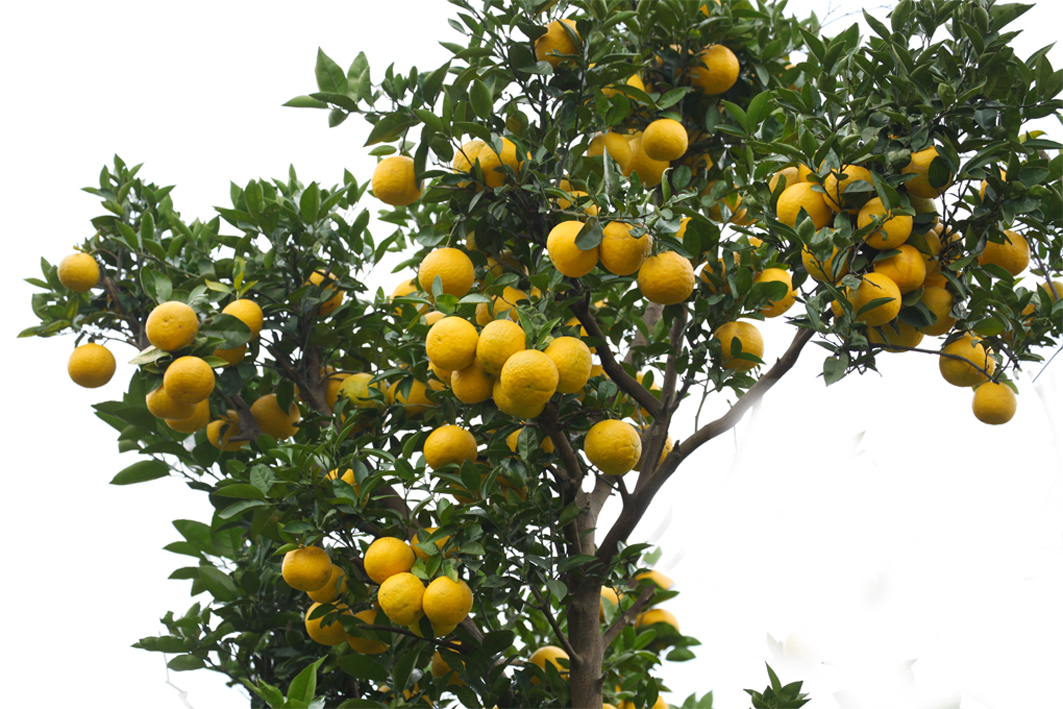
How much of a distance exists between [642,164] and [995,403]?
101 cm

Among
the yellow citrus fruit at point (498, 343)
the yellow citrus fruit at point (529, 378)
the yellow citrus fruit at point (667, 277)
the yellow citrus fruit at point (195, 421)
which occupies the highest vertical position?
the yellow citrus fruit at point (667, 277)

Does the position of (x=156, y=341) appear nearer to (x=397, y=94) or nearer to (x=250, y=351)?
(x=250, y=351)

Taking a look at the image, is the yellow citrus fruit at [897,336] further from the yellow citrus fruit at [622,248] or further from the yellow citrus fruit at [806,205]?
the yellow citrus fruit at [622,248]

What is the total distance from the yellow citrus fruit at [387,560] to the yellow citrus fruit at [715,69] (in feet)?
4.70

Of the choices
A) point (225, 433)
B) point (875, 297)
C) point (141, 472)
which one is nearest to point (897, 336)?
point (875, 297)

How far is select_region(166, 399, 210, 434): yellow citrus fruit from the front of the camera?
2312 mm

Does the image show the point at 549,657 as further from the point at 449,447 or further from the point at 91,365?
the point at 91,365

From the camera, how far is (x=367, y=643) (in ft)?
7.23

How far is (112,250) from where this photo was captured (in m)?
2.53

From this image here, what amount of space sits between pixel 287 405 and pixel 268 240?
48cm

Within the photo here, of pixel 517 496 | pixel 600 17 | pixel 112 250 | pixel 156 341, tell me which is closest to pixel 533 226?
pixel 600 17

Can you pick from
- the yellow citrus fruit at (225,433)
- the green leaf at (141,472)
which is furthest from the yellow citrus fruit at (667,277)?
the green leaf at (141,472)

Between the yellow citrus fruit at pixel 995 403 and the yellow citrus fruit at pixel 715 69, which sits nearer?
the yellow citrus fruit at pixel 995 403

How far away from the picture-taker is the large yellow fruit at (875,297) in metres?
1.63
